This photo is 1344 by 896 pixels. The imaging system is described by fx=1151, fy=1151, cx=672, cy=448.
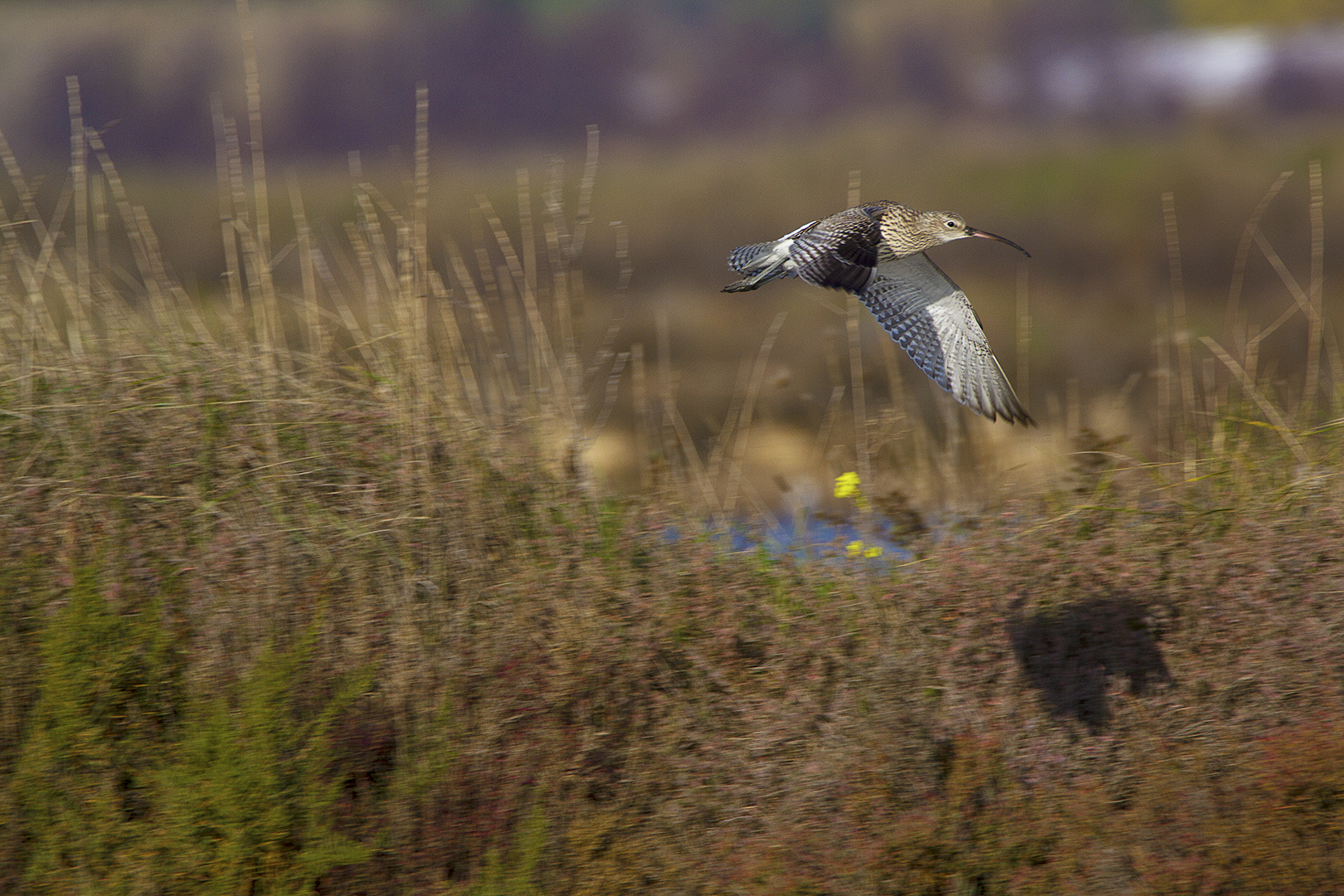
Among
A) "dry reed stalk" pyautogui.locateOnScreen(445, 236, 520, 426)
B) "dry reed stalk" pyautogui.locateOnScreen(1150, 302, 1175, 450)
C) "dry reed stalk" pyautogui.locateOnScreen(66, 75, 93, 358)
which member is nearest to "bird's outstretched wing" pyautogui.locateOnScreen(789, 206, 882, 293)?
"dry reed stalk" pyautogui.locateOnScreen(445, 236, 520, 426)

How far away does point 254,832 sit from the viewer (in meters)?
2.66

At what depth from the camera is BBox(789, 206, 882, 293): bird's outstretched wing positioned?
10.4 ft

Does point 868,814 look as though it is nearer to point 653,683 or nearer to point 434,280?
point 653,683

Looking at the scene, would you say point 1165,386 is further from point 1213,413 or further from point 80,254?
point 80,254

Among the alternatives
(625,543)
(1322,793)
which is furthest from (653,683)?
(1322,793)

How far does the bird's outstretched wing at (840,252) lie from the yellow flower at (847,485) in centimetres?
81

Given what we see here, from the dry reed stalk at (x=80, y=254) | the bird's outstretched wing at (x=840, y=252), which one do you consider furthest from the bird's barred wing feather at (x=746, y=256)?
the dry reed stalk at (x=80, y=254)

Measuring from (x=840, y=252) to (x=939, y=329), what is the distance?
1151mm

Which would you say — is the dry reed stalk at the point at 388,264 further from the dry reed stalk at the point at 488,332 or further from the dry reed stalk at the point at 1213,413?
the dry reed stalk at the point at 1213,413

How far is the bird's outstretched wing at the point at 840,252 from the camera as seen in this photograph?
3160mm

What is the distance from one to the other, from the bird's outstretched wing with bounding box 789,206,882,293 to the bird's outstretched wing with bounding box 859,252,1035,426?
55 cm

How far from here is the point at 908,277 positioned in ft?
14.5

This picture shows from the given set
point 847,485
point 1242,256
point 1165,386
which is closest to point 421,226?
point 847,485

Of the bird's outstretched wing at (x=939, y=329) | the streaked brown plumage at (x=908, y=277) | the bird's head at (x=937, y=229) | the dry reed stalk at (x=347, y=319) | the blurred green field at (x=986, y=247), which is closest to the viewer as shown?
the streaked brown plumage at (x=908, y=277)
